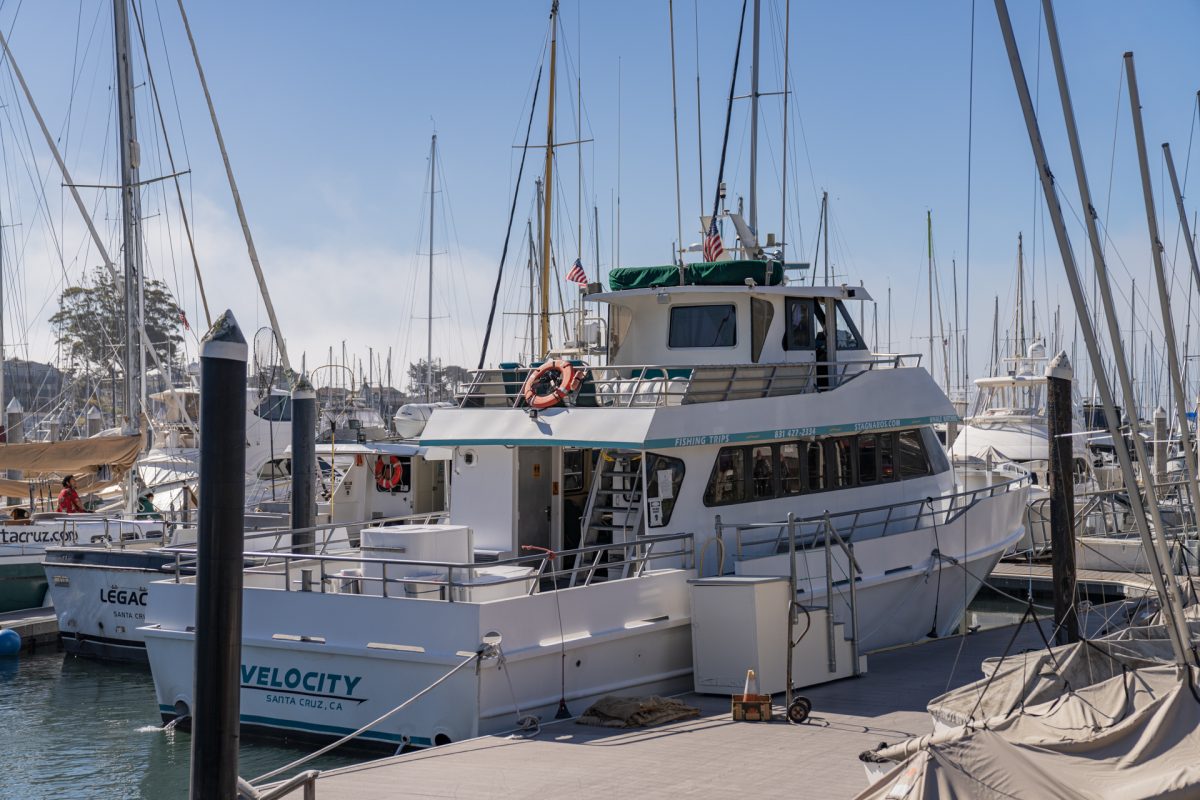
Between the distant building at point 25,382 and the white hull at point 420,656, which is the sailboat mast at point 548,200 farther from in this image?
the distant building at point 25,382

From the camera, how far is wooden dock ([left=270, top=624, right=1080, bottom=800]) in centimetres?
864

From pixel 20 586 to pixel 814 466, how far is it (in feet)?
46.2

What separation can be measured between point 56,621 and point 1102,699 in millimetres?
16077

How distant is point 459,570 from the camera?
1159cm

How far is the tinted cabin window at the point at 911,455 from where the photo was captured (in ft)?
52.5

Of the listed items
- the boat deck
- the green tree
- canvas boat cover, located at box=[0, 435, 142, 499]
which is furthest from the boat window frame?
the green tree

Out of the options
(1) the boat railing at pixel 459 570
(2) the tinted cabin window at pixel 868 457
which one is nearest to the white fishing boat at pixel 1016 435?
(2) the tinted cabin window at pixel 868 457

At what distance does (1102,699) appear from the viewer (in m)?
8.02

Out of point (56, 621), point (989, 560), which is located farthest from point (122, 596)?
point (989, 560)

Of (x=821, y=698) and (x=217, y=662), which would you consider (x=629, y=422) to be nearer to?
(x=821, y=698)

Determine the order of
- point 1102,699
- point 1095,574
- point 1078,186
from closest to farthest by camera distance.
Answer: point 1102,699
point 1078,186
point 1095,574

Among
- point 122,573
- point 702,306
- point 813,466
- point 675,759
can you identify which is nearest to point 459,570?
point 675,759

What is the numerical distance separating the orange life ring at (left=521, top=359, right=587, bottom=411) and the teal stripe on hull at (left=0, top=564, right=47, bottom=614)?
1161 cm

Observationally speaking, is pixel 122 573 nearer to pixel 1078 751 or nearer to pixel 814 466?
pixel 814 466
